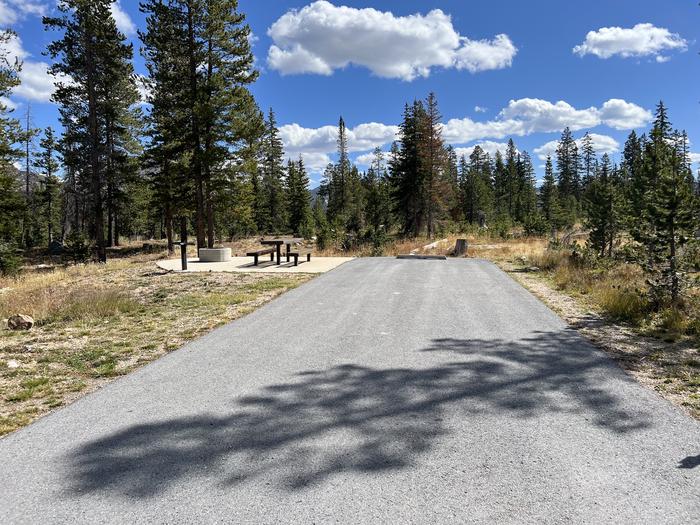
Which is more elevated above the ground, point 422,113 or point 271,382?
point 422,113

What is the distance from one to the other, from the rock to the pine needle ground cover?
0.12 meters

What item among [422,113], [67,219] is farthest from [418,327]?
[67,219]

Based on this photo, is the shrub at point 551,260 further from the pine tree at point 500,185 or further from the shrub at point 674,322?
the pine tree at point 500,185

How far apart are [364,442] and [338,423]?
37cm

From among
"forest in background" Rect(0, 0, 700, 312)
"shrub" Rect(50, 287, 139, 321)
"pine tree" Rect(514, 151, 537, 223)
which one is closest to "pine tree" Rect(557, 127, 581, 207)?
"pine tree" Rect(514, 151, 537, 223)

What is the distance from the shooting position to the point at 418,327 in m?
6.66

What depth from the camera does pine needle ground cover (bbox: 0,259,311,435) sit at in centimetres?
442

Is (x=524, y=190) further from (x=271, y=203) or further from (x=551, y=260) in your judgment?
(x=551, y=260)

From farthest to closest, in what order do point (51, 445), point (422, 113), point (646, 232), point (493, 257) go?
point (422, 113), point (493, 257), point (646, 232), point (51, 445)

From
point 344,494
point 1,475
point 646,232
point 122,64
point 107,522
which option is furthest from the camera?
point 122,64

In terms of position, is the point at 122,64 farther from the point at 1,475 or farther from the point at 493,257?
the point at 1,475

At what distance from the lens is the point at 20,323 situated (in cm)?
705

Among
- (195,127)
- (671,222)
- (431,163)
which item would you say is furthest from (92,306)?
(431,163)

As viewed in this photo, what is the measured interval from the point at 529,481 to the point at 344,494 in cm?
112
